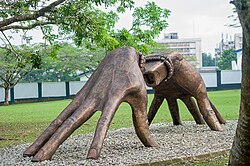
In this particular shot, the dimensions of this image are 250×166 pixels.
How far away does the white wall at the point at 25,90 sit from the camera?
33031mm

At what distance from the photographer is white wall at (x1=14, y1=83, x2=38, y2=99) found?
33031 millimetres

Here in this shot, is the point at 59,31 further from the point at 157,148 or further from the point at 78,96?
the point at 157,148

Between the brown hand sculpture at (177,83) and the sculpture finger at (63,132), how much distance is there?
6.04ft

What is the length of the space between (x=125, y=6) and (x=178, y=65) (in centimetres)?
309

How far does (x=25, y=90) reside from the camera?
109 ft

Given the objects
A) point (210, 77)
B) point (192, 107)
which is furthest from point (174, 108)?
point (210, 77)

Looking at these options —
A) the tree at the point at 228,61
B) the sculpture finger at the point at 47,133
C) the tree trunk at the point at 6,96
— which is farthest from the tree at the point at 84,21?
the tree at the point at 228,61

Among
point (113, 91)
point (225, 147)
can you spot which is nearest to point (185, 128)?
point (225, 147)

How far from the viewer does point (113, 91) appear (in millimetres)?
6227

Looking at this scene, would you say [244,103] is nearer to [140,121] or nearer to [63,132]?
[63,132]

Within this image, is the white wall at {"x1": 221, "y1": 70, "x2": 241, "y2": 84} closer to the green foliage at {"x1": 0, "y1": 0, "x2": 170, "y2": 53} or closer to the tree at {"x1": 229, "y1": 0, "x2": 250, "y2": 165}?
the green foliage at {"x1": 0, "y1": 0, "x2": 170, "y2": 53}

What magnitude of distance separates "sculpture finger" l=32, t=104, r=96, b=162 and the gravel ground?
4.8 inches

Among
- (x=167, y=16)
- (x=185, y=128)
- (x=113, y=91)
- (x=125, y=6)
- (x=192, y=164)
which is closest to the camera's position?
(x=192, y=164)

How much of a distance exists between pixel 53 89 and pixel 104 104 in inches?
1119
